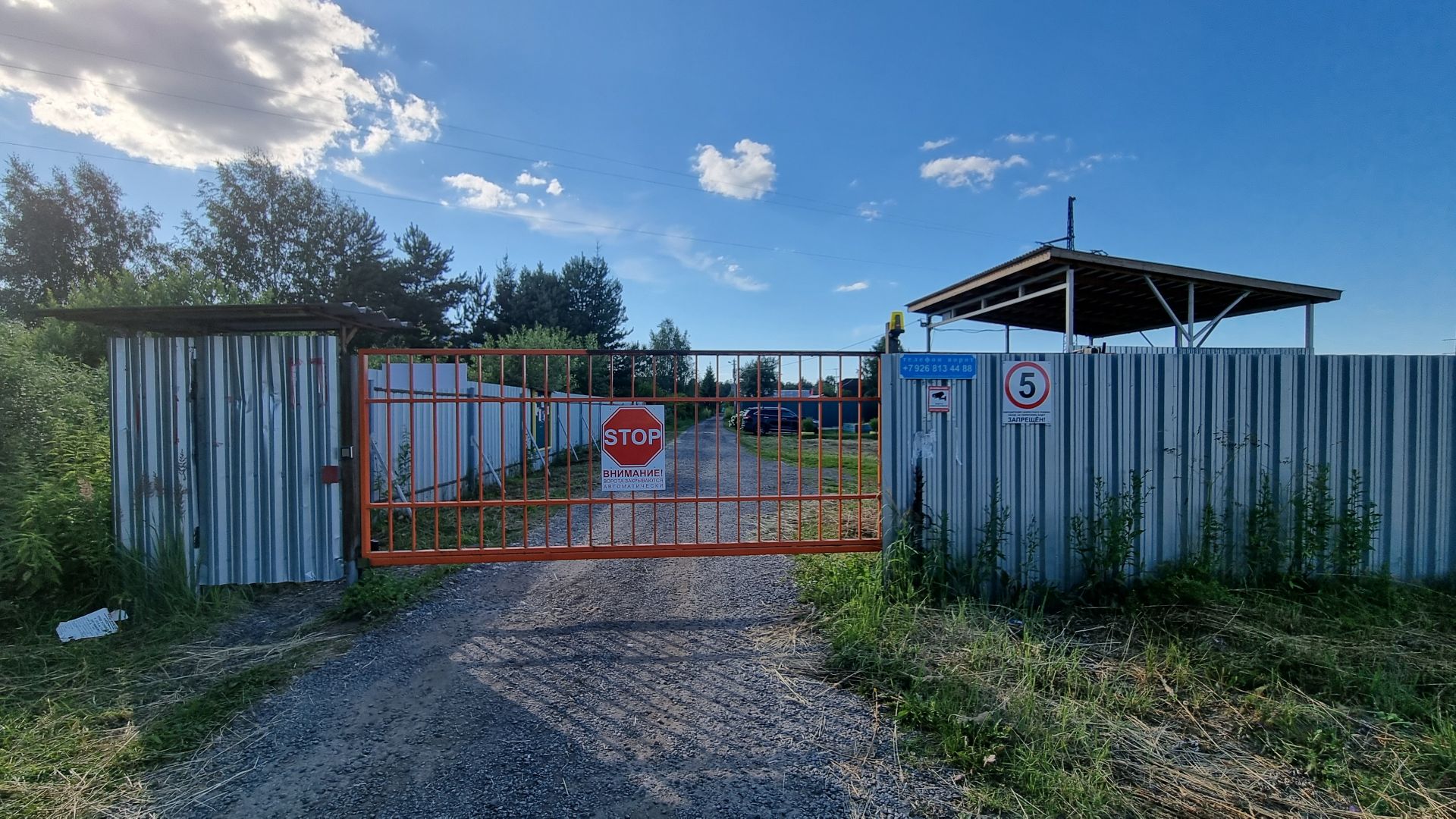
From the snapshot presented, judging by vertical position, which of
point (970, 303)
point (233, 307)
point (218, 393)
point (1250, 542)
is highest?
point (970, 303)

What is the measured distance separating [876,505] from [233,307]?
484 centimetres

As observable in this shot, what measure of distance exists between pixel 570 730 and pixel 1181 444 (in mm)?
4591

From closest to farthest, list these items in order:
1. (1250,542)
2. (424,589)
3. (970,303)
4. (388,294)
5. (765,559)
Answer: (1250,542), (424,589), (765,559), (970,303), (388,294)

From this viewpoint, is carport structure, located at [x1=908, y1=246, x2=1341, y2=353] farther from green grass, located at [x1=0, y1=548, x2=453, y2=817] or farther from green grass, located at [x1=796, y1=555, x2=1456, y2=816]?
green grass, located at [x1=0, y1=548, x2=453, y2=817]

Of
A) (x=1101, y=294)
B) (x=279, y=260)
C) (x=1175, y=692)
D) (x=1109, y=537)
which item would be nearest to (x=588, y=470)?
(x=1109, y=537)

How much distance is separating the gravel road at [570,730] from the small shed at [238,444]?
1.22 metres

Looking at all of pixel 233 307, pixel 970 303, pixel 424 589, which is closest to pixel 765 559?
pixel 424 589

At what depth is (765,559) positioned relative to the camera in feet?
19.0

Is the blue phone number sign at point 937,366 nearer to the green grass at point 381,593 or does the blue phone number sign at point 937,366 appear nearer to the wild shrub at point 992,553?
the wild shrub at point 992,553

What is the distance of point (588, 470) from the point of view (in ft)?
29.8

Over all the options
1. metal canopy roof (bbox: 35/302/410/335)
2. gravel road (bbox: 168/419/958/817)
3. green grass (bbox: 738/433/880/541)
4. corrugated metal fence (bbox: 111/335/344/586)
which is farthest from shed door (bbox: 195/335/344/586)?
green grass (bbox: 738/433/880/541)

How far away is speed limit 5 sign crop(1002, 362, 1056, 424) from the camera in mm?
4344

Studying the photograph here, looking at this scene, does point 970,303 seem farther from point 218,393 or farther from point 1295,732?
point 218,393

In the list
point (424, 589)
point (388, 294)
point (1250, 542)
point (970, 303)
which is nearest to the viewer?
point (1250, 542)
